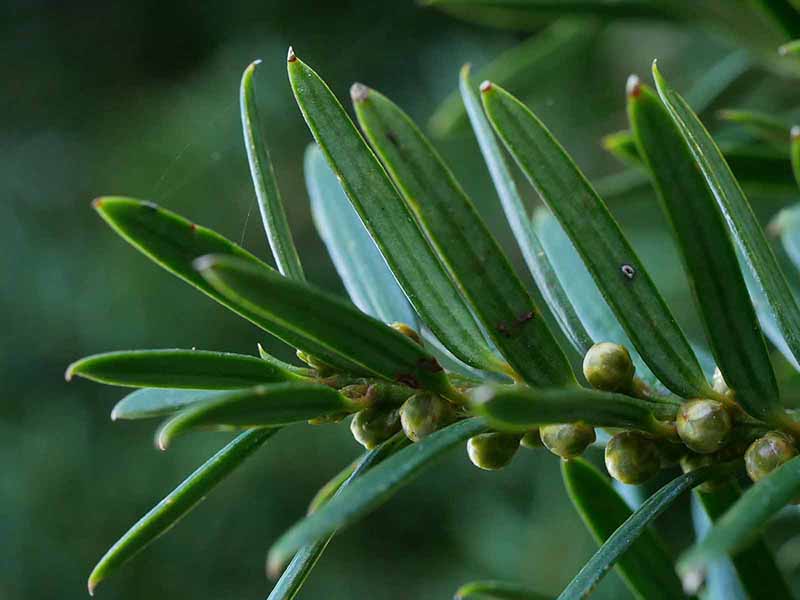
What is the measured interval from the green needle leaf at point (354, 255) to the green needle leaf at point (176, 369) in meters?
0.11

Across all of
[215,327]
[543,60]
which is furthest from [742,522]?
[215,327]

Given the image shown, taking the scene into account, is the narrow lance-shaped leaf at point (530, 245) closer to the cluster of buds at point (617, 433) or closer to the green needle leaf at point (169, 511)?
the cluster of buds at point (617, 433)

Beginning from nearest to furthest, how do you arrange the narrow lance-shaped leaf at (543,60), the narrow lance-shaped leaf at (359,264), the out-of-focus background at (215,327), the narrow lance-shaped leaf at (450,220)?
the narrow lance-shaped leaf at (450,220), the narrow lance-shaped leaf at (359,264), the narrow lance-shaped leaf at (543,60), the out-of-focus background at (215,327)

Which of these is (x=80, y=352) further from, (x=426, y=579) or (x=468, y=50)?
(x=468, y=50)

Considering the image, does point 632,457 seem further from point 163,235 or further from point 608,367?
point 163,235

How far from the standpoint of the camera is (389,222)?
0.37m

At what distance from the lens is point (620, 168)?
6.01 feet

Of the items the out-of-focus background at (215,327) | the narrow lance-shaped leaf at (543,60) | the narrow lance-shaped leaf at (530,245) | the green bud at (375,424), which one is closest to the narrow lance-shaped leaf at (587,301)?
the narrow lance-shaped leaf at (530,245)

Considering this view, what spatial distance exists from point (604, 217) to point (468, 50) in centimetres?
162

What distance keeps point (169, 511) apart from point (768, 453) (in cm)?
23

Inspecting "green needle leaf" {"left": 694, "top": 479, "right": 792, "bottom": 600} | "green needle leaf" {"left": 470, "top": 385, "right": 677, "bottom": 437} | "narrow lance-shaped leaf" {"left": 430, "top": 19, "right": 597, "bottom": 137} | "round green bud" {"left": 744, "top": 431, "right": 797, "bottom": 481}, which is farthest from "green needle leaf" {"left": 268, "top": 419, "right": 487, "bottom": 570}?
"narrow lance-shaped leaf" {"left": 430, "top": 19, "right": 597, "bottom": 137}

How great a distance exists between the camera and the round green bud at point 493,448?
1.21 ft

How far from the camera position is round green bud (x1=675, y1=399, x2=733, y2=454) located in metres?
0.35

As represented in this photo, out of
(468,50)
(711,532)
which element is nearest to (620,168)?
(468,50)
